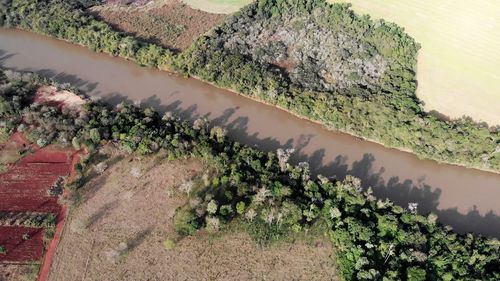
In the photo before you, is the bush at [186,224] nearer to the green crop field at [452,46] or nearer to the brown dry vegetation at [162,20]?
the brown dry vegetation at [162,20]

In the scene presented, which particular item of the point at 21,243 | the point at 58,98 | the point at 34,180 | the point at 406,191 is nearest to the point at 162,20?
the point at 58,98

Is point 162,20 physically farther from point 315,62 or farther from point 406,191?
point 406,191

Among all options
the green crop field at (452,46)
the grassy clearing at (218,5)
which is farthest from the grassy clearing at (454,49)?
the grassy clearing at (218,5)

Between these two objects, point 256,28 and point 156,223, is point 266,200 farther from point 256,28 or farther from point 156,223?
point 256,28

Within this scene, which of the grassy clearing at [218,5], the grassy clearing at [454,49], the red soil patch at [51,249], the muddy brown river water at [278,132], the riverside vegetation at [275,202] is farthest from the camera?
the grassy clearing at [218,5]

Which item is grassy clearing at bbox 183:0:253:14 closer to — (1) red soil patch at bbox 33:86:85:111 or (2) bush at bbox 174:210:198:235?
(1) red soil patch at bbox 33:86:85:111

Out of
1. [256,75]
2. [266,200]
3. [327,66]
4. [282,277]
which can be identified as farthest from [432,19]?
[282,277]

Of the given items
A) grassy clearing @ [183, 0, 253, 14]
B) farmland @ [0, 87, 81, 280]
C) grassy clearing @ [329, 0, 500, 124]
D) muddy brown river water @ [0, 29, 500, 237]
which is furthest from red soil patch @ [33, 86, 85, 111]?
grassy clearing @ [329, 0, 500, 124]
